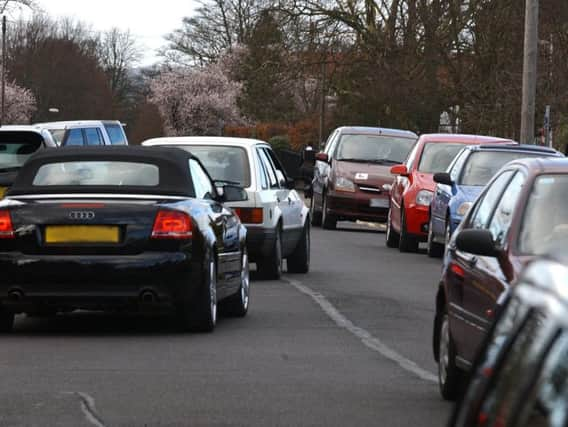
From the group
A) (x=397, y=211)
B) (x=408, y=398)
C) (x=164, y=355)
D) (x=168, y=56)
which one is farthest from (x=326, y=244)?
(x=168, y=56)

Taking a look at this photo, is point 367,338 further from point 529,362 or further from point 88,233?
point 529,362

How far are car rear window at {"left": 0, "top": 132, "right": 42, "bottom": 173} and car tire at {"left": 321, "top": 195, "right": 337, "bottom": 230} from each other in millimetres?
9511

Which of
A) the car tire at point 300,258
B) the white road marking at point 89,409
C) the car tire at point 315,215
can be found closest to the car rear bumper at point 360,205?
the car tire at point 315,215

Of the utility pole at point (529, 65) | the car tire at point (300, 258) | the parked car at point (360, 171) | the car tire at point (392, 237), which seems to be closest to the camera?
the car tire at point (300, 258)

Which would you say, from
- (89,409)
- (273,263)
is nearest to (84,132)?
(273,263)

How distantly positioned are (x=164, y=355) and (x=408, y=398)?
90.2 inches

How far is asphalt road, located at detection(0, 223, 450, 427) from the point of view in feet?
25.7

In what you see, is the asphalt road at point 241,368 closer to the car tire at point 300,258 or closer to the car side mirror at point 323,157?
the car tire at point 300,258

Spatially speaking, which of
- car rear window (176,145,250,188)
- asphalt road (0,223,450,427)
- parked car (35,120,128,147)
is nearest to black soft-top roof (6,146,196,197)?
asphalt road (0,223,450,427)

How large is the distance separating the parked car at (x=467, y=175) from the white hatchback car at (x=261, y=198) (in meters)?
2.23

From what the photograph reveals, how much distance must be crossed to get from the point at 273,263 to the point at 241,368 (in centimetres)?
739

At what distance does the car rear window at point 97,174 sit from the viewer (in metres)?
12.0

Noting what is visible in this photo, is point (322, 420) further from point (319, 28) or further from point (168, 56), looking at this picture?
point (168, 56)

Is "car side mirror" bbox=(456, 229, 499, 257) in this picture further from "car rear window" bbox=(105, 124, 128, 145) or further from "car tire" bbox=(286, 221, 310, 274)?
"car rear window" bbox=(105, 124, 128, 145)
